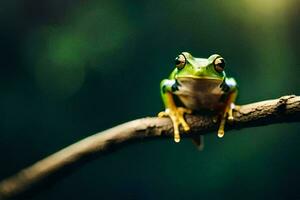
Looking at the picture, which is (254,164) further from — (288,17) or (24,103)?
(24,103)

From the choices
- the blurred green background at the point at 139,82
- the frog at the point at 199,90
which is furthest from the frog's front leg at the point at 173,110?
the blurred green background at the point at 139,82

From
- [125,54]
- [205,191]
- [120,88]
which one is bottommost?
[205,191]

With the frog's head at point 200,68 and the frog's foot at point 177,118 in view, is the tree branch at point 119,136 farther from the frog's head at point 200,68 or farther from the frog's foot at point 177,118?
the frog's head at point 200,68

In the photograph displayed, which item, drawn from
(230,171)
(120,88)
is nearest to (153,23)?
(120,88)

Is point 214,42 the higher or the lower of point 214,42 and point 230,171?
the higher

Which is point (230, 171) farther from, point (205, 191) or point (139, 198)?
point (139, 198)

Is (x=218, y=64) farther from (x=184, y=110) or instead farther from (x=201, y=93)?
(x=184, y=110)

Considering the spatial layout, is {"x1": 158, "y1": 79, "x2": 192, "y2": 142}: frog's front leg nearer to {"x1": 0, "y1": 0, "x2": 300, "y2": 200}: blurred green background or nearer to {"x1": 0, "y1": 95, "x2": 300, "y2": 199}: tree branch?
{"x1": 0, "y1": 95, "x2": 300, "y2": 199}: tree branch
